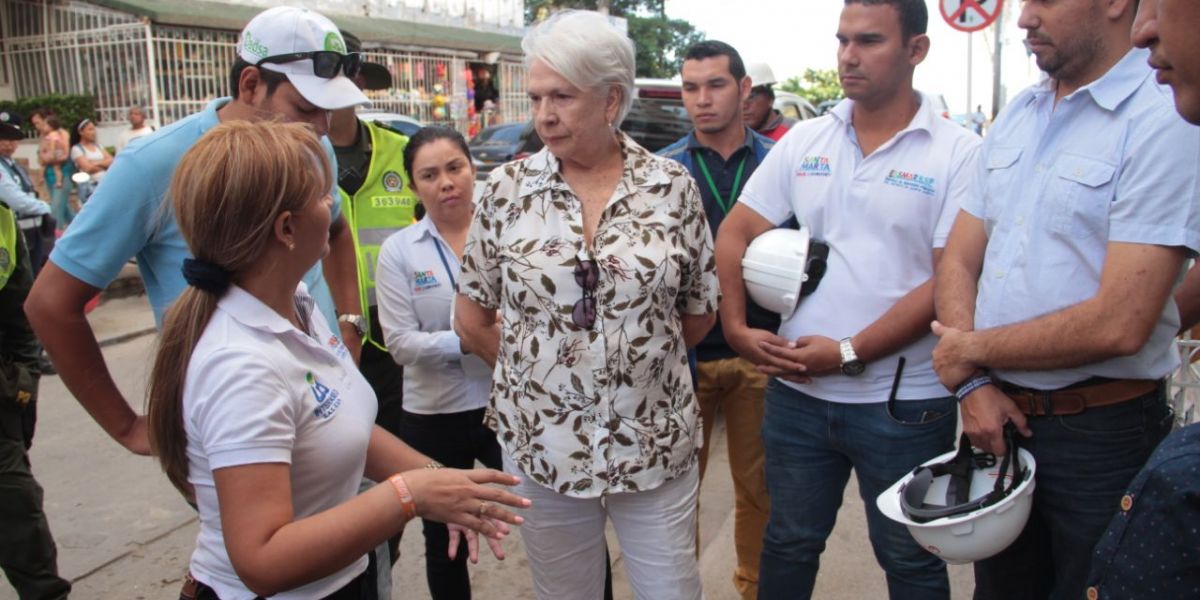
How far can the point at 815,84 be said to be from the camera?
39.5m

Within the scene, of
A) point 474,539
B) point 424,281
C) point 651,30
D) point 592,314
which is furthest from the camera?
point 651,30

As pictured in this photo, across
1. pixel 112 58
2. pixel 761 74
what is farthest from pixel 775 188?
pixel 112 58

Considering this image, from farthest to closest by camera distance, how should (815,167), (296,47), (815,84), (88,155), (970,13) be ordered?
(815,84)
(88,155)
(970,13)
(815,167)
(296,47)

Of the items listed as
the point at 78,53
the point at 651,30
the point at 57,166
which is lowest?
the point at 57,166

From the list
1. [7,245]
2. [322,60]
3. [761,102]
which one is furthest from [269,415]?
[761,102]

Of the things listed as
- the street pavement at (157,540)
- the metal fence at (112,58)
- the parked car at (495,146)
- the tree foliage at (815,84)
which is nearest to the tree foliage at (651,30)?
the tree foliage at (815,84)

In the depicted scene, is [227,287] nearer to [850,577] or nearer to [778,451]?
[778,451]

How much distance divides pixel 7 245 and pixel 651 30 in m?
33.8

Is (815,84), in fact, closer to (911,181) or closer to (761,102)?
(761,102)

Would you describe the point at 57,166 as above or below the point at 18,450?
above

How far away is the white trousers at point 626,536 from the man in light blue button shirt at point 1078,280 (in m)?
0.79

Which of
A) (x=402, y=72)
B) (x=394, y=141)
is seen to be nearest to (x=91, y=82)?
(x=402, y=72)

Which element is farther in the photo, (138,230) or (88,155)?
(88,155)

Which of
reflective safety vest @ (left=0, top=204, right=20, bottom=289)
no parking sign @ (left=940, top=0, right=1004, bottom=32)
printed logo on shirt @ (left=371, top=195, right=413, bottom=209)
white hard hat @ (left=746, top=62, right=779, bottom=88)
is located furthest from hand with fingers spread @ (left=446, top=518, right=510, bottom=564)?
no parking sign @ (left=940, top=0, right=1004, bottom=32)
